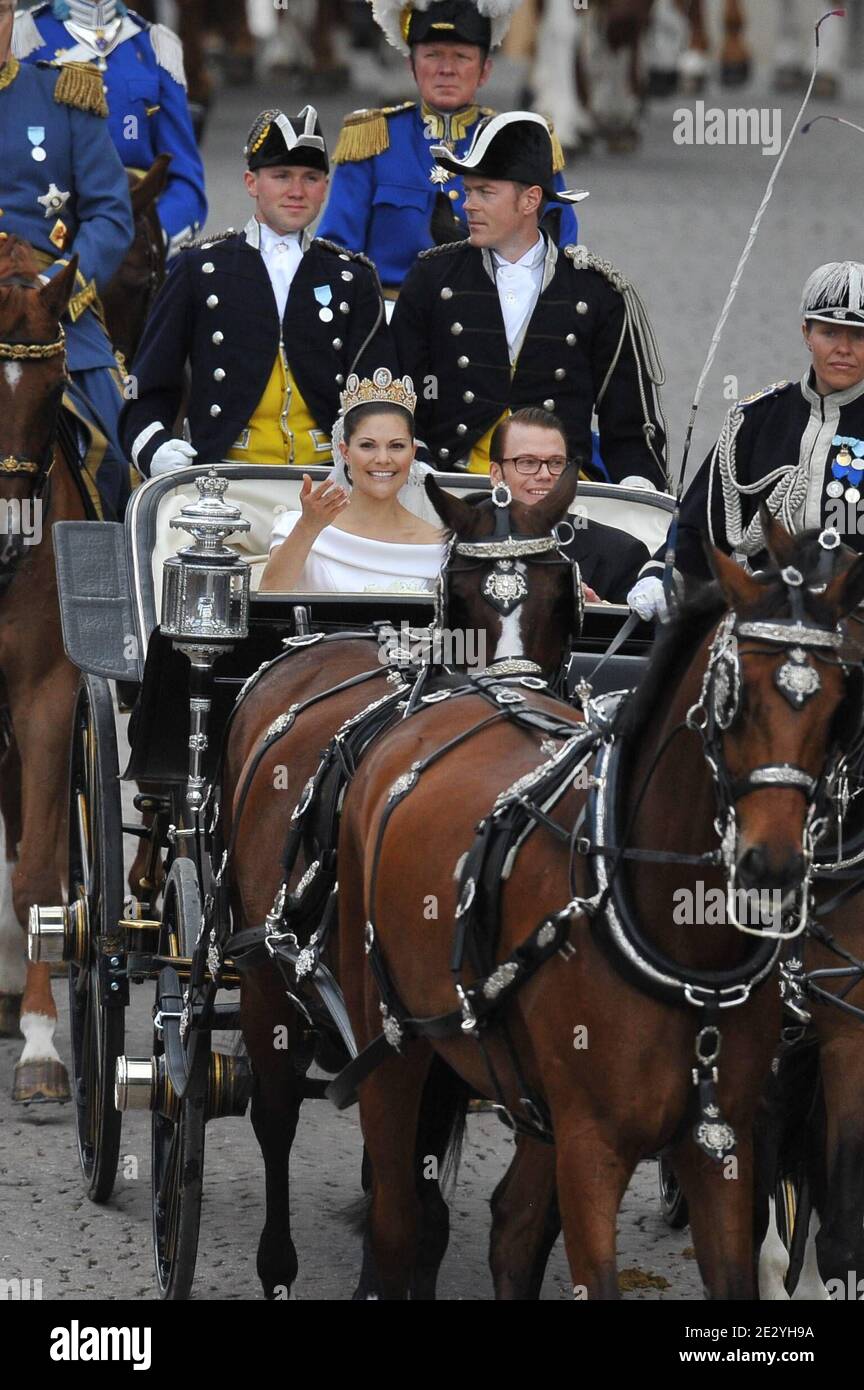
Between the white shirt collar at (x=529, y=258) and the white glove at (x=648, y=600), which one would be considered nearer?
the white glove at (x=648, y=600)

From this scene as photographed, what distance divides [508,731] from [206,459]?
8.13 ft

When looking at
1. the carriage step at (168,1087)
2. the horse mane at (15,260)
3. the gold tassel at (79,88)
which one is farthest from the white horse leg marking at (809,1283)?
the gold tassel at (79,88)

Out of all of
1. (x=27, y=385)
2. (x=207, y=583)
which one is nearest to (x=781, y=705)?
(x=207, y=583)

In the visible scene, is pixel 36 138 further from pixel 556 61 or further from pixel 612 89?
pixel 612 89

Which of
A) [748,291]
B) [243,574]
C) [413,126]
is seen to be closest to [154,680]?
[243,574]

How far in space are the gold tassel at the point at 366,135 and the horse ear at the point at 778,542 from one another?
13.5 feet

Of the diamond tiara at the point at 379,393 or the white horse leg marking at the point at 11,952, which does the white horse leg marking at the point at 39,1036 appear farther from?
the diamond tiara at the point at 379,393

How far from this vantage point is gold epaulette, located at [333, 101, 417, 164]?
25.8 feet

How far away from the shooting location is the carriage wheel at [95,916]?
607cm

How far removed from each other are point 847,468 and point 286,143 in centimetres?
200

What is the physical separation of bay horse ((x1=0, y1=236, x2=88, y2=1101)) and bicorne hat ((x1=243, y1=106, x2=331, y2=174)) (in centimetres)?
55

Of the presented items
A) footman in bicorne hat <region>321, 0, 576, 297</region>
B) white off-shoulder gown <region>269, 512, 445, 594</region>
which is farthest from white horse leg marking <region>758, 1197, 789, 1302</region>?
footman in bicorne hat <region>321, 0, 576, 297</region>

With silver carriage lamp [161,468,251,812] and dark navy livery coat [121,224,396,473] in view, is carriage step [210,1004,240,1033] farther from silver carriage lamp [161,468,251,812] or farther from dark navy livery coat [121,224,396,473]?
dark navy livery coat [121,224,396,473]

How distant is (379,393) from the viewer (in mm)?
5984
